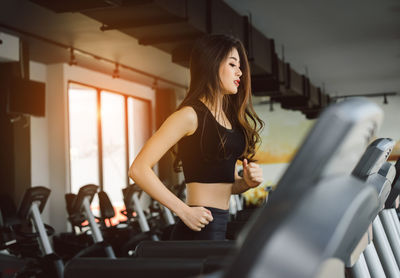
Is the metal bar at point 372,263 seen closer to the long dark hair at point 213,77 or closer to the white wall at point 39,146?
the long dark hair at point 213,77

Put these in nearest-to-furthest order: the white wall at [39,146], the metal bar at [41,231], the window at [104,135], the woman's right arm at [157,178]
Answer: the woman's right arm at [157,178] → the metal bar at [41,231] → the white wall at [39,146] → the window at [104,135]

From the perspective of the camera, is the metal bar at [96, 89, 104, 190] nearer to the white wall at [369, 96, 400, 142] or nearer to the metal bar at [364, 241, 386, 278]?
the white wall at [369, 96, 400, 142]

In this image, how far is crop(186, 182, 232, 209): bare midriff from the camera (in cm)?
165

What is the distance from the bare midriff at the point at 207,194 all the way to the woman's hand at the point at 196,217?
0.06m

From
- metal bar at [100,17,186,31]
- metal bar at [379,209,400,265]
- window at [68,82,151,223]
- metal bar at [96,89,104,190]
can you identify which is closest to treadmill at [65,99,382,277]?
metal bar at [379,209,400,265]

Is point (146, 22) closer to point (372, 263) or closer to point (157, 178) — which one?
point (157, 178)

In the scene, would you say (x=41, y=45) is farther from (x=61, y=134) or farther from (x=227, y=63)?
(x=227, y=63)

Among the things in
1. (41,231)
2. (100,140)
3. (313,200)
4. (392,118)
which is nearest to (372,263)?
(313,200)

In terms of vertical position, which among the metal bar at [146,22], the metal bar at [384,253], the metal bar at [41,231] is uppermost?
the metal bar at [146,22]

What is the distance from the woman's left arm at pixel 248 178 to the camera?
5.62 feet

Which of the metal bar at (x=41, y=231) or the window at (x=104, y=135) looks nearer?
the metal bar at (x=41, y=231)

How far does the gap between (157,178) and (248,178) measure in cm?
32

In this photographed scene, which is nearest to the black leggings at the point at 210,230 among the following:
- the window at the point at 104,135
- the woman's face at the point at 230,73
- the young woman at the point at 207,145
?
the young woman at the point at 207,145

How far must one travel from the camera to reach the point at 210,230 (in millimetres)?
1635
